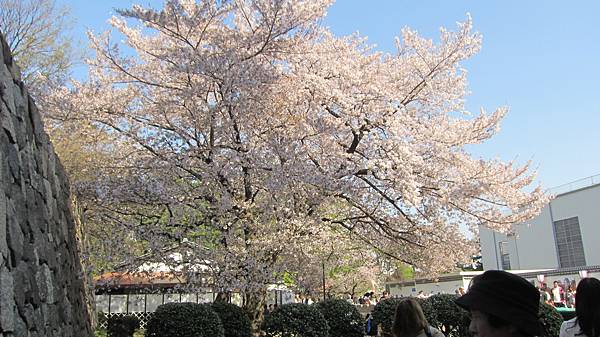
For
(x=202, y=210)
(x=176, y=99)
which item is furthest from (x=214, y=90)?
(x=202, y=210)

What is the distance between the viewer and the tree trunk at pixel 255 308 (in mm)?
11078

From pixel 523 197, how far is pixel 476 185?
142cm

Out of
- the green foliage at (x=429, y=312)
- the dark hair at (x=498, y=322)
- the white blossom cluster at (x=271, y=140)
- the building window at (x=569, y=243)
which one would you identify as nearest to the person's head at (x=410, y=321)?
the dark hair at (x=498, y=322)

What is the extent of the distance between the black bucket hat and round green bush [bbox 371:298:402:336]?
932 cm

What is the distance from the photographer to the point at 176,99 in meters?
10.8

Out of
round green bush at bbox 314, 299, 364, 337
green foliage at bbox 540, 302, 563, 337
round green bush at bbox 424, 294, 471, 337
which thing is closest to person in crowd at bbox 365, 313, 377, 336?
round green bush at bbox 314, 299, 364, 337

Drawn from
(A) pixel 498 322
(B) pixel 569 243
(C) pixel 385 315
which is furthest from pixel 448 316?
(B) pixel 569 243

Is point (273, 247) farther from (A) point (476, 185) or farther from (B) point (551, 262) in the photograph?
(B) point (551, 262)

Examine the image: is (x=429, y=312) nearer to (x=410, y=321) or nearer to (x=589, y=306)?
(x=410, y=321)

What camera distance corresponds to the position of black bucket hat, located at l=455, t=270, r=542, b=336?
1753 millimetres

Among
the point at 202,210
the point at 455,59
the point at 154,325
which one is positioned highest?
the point at 455,59

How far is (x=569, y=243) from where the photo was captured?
35438 mm

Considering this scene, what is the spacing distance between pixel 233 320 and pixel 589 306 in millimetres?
8284

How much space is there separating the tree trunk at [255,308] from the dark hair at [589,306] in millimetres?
8161
